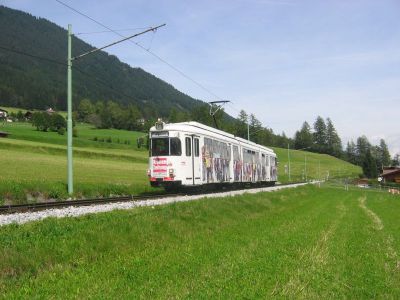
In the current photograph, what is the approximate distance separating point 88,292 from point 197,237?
610cm

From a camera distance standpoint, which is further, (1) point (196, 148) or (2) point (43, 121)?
(2) point (43, 121)

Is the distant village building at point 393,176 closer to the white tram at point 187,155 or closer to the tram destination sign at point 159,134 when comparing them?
the white tram at point 187,155

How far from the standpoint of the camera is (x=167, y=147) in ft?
81.0

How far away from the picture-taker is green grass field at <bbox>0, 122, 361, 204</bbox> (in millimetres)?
22719

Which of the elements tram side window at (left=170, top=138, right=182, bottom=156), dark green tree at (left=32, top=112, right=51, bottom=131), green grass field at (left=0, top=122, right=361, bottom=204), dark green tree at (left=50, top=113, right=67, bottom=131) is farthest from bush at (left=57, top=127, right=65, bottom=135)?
tram side window at (left=170, top=138, right=182, bottom=156)

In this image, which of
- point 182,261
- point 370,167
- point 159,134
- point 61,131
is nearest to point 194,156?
point 159,134

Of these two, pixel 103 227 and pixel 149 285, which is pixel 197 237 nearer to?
pixel 103 227

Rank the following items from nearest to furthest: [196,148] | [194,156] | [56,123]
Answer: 1. [194,156]
2. [196,148]
3. [56,123]

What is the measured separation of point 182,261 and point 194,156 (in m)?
16.7

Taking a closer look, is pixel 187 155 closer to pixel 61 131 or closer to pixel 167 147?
pixel 167 147

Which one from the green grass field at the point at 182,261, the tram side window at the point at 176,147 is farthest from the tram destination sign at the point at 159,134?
the green grass field at the point at 182,261

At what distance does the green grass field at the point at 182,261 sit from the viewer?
6992mm

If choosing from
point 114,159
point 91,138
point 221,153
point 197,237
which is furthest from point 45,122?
point 197,237

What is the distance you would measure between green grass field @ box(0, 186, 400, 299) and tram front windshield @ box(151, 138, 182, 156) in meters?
10.2
